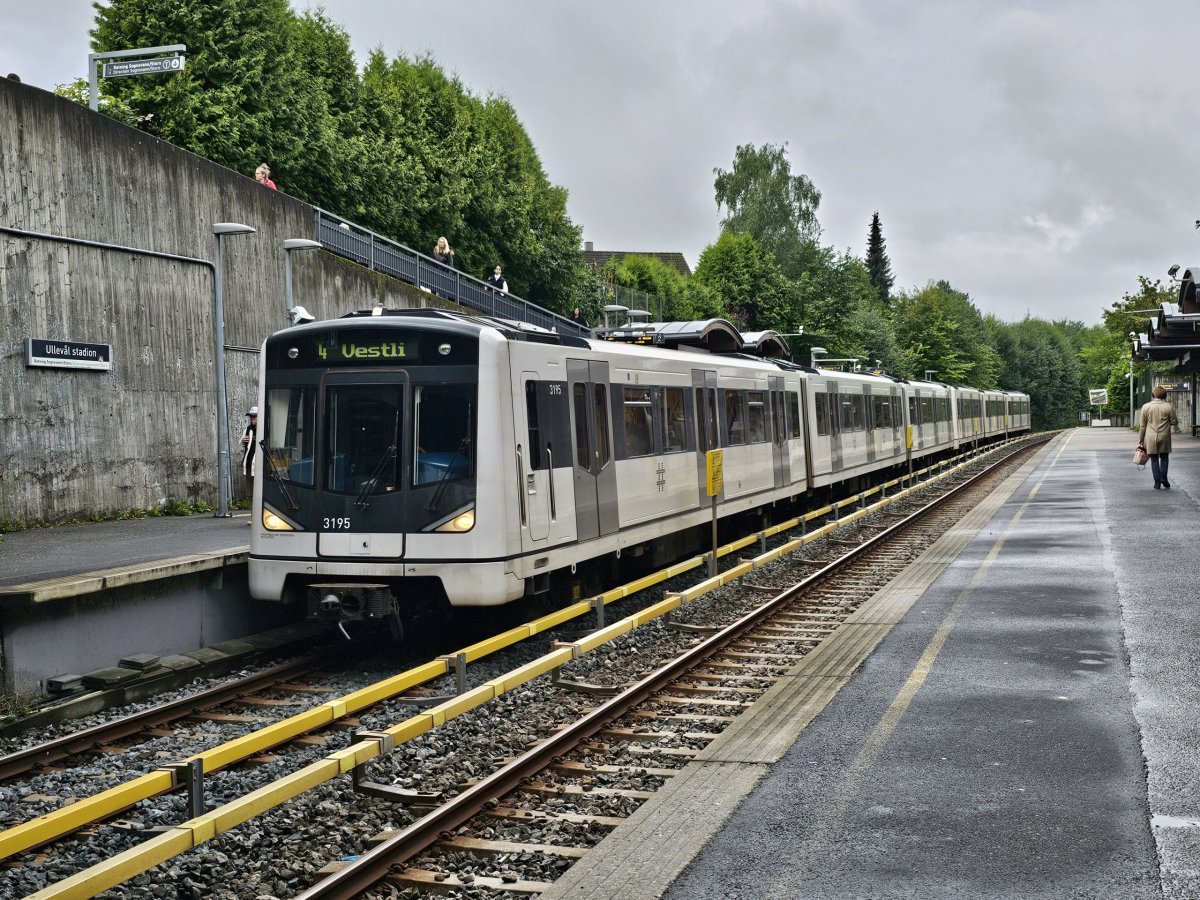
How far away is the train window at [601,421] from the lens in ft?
42.1

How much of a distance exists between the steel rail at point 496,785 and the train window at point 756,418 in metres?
6.81

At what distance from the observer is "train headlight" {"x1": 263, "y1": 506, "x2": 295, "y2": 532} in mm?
10859

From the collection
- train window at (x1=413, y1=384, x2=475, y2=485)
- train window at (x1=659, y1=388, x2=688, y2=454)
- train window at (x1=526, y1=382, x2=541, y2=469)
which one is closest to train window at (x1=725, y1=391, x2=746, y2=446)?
train window at (x1=659, y1=388, x2=688, y2=454)

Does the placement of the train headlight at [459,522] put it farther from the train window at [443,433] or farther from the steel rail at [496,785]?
the steel rail at [496,785]

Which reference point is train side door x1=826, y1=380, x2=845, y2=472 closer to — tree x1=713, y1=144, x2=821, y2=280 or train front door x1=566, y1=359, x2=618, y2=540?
train front door x1=566, y1=359, x2=618, y2=540

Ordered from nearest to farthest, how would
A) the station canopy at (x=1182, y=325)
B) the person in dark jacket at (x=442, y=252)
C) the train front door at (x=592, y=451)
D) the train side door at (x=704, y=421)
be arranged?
the train front door at (x=592, y=451), the train side door at (x=704, y=421), the person in dark jacket at (x=442, y=252), the station canopy at (x=1182, y=325)

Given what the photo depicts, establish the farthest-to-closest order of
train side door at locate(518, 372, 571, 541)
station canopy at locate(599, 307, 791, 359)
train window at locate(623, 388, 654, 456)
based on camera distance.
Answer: station canopy at locate(599, 307, 791, 359) → train window at locate(623, 388, 654, 456) → train side door at locate(518, 372, 571, 541)

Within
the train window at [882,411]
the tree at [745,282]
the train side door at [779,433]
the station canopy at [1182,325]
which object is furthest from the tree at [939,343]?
the train side door at [779,433]

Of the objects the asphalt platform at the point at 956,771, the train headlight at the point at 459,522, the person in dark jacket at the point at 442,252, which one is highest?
the person in dark jacket at the point at 442,252

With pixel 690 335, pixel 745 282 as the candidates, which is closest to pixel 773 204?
pixel 745 282

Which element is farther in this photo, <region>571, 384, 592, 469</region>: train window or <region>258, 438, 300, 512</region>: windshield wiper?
<region>571, 384, 592, 469</region>: train window

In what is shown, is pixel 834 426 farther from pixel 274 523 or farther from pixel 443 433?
pixel 274 523

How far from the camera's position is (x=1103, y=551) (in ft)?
53.8

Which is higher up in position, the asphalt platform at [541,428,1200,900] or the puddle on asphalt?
the asphalt platform at [541,428,1200,900]
